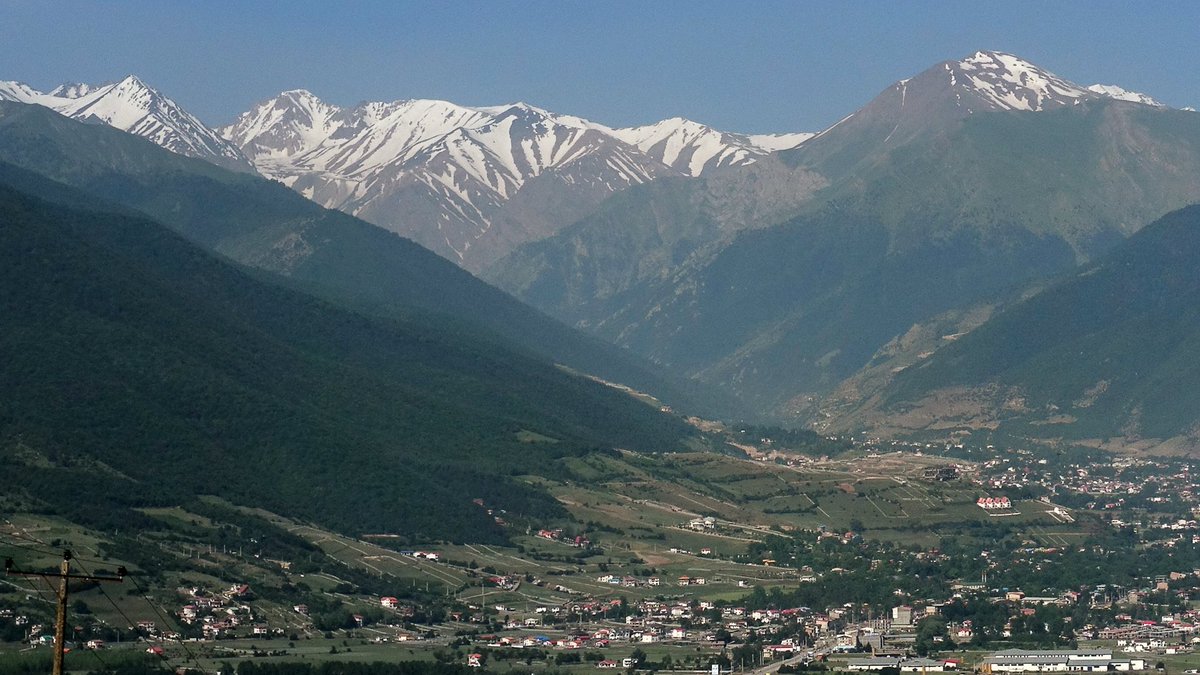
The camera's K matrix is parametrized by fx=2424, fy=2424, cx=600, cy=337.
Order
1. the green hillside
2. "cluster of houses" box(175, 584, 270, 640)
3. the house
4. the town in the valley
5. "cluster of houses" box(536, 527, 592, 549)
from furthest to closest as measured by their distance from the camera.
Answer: "cluster of houses" box(536, 527, 592, 549)
the green hillside
"cluster of houses" box(175, 584, 270, 640)
the town in the valley
the house

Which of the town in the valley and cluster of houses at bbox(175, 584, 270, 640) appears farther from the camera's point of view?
cluster of houses at bbox(175, 584, 270, 640)

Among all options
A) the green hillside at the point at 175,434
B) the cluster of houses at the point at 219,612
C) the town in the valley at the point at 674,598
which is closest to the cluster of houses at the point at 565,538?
the town in the valley at the point at 674,598

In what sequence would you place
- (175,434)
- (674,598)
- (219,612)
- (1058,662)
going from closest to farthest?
(1058,662)
(219,612)
(674,598)
(175,434)

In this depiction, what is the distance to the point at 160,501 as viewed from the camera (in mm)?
157250

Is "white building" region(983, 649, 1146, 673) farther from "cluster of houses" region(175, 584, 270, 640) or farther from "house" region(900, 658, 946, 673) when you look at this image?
"cluster of houses" region(175, 584, 270, 640)

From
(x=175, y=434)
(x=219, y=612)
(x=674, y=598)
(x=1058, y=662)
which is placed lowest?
(x=1058, y=662)

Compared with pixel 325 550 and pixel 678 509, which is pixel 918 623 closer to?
pixel 325 550

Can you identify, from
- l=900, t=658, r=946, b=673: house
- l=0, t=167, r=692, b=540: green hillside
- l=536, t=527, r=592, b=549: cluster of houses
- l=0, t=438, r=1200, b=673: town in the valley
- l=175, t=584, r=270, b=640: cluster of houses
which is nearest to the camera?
l=900, t=658, r=946, b=673: house

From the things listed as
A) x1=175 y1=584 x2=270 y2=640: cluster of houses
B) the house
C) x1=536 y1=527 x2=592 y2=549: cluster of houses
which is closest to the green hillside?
x1=536 y1=527 x2=592 y2=549: cluster of houses

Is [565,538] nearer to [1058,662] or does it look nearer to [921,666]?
[921,666]

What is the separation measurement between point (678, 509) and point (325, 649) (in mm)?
78070

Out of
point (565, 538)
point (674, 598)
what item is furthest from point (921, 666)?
point (565, 538)

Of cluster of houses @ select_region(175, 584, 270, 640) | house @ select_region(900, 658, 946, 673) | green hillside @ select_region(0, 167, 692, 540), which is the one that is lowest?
house @ select_region(900, 658, 946, 673)

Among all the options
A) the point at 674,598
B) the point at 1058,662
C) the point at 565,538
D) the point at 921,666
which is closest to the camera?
the point at 1058,662
